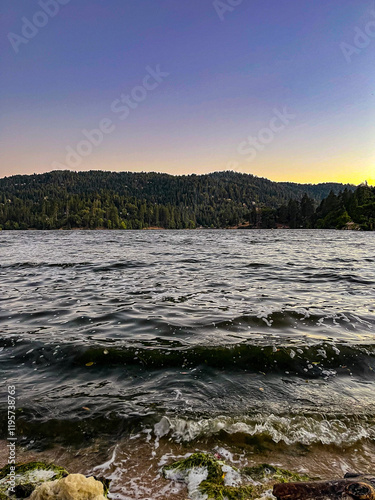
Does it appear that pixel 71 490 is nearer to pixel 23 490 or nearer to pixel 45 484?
pixel 45 484

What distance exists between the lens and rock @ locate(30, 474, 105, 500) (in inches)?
98.6

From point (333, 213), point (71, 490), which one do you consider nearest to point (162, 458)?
point (71, 490)

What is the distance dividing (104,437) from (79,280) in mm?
12158

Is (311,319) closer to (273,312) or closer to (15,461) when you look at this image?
(273,312)

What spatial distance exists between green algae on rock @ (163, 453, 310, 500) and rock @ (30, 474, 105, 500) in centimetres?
96

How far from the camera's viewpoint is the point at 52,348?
21.9 ft

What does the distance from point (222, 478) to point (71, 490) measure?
1.57m

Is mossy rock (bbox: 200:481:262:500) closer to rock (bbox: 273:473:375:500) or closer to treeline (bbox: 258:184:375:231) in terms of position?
rock (bbox: 273:473:375:500)

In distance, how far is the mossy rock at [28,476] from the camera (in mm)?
2885

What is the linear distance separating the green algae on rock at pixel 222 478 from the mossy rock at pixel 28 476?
1189 mm

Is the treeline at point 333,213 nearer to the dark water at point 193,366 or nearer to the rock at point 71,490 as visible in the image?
the dark water at point 193,366

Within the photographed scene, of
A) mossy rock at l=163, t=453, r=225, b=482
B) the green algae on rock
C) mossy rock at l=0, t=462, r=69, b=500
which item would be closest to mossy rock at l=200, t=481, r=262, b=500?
the green algae on rock

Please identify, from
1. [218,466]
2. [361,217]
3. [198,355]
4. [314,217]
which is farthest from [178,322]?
[314,217]

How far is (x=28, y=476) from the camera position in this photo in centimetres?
316
